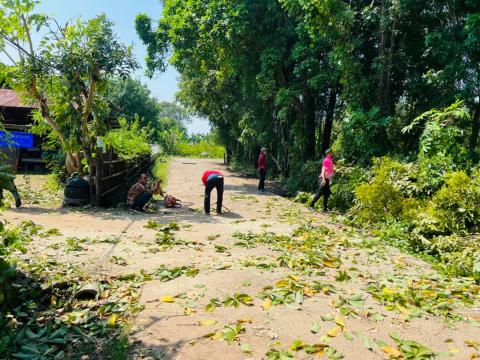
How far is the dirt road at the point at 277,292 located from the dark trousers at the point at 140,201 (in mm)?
1850

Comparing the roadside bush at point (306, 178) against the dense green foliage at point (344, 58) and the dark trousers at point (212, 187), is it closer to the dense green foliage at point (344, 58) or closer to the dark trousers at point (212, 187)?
the dense green foliage at point (344, 58)

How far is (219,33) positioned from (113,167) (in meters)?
6.53

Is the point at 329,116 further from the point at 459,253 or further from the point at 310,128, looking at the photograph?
the point at 459,253

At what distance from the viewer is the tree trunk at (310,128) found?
1727 cm

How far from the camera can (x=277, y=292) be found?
187 inches

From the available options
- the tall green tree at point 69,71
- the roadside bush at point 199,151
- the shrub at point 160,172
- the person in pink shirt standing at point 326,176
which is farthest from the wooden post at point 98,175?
the roadside bush at point 199,151

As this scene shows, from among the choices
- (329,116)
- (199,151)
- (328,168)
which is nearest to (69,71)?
(328,168)

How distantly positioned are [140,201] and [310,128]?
9396 mm

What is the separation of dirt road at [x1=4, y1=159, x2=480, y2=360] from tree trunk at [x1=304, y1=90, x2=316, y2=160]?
918 cm

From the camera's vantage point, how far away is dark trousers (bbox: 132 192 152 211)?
10531 millimetres

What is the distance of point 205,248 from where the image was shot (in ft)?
22.5

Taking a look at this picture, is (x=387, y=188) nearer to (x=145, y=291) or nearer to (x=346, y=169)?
(x=346, y=169)

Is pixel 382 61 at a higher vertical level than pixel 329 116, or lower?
higher

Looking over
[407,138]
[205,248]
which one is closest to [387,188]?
[407,138]
